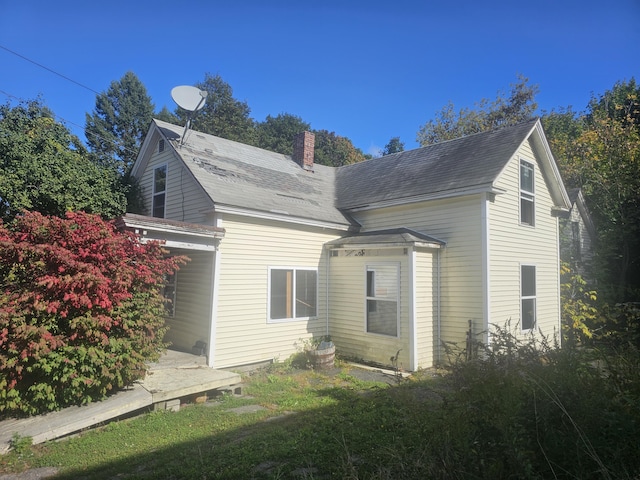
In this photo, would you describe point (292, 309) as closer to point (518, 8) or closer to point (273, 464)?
point (273, 464)

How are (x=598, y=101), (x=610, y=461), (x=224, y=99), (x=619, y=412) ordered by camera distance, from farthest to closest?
1. (x=224, y=99)
2. (x=598, y=101)
3. (x=619, y=412)
4. (x=610, y=461)

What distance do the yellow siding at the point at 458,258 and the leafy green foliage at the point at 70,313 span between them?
7.16 meters

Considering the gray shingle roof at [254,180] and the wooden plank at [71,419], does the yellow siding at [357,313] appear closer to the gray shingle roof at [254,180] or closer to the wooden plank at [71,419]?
the gray shingle roof at [254,180]

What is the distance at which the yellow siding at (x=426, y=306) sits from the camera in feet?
32.1

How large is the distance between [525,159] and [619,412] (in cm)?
1045

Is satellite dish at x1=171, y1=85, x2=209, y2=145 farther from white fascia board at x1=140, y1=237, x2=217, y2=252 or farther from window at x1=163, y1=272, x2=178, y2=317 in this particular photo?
white fascia board at x1=140, y1=237, x2=217, y2=252

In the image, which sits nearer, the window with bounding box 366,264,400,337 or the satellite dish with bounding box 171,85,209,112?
the window with bounding box 366,264,400,337

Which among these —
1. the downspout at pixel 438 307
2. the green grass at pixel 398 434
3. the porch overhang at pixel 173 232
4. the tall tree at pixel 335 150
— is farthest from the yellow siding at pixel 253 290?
the tall tree at pixel 335 150

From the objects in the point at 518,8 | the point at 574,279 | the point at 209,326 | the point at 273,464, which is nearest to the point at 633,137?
the point at 574,279

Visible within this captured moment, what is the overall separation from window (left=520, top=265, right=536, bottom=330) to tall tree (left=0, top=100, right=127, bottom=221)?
12.6 meters

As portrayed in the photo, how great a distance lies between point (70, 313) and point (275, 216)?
5182 mm

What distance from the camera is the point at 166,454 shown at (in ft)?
15.7

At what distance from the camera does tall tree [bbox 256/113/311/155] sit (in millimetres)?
40812

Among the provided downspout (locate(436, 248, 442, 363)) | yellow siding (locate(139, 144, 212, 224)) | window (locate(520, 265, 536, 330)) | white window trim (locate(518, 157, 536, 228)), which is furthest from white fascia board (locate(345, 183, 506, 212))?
yellow siding (locate(139, 144, 212, 224))
